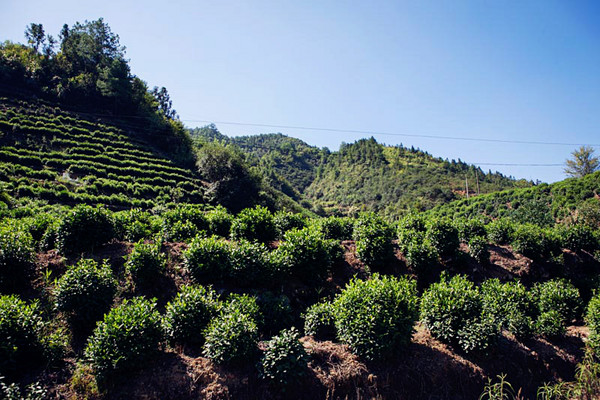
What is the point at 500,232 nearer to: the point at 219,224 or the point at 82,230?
the point at 219,224

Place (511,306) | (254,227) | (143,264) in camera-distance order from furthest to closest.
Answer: (254,227), (511,306), (143,264)

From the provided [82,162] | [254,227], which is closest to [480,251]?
[254,227]

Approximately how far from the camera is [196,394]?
15.6 feet

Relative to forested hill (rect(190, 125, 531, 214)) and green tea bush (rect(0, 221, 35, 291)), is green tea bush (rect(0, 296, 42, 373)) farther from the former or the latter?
forested hill (rect(190, 125, 531, 214))

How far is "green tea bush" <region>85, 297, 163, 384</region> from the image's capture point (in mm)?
4621

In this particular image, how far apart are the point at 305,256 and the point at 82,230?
18.2 feet

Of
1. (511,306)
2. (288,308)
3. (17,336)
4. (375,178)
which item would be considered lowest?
(17,336)

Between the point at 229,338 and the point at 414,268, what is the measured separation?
6.15 m

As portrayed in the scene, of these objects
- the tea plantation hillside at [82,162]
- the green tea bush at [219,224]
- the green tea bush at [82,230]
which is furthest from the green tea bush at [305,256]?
the tea plantation hillside at [82,162]

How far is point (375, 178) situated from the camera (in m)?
78.2

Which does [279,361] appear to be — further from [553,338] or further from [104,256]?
[553,338]

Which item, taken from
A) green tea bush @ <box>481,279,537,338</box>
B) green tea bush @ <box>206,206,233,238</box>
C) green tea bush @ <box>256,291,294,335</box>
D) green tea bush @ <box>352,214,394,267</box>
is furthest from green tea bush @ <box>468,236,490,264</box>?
green tea bush @ <box>206,206,233,238</box>

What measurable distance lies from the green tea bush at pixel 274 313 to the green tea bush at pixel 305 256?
111cm

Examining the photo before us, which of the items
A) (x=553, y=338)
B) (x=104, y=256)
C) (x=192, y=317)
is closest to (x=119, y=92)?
(x=104, y=256)
